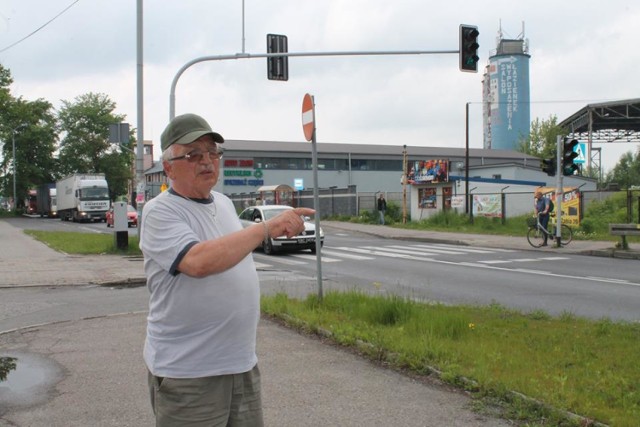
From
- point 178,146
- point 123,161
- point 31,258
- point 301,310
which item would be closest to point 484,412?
point 178,146

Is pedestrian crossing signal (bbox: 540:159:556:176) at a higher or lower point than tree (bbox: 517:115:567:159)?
lower

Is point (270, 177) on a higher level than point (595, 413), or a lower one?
higher

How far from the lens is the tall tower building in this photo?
84.8 m

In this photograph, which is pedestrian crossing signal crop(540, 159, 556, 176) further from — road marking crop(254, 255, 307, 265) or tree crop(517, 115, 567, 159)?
tree crop(517, 115, 567, 159)

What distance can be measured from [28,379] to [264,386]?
2133mm

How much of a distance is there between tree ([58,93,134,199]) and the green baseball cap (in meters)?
80.6

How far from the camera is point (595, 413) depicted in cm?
405

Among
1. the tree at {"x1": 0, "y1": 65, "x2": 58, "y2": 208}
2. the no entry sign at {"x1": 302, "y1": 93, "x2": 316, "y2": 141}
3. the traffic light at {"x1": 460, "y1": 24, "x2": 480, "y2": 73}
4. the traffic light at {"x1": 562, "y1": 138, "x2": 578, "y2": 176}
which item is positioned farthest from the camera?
the tree at {"x1": 0, "y1": 65, "x2": 58, "y2": 208}

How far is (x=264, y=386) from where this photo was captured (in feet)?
16.7

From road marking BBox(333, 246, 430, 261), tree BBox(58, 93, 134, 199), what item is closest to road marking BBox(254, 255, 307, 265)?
road marking BBox(333, 246, 430, 261)

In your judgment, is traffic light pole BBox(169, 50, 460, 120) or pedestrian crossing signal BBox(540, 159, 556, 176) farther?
pedestrian crossing signal BBox(540, 159, 556, 176)

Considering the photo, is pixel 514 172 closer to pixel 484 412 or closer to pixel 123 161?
pixel 484 412

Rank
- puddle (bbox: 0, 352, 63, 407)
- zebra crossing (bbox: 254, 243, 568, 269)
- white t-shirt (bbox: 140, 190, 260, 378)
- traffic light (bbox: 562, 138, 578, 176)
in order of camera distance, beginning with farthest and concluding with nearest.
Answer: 1. traffic light (bbox: 562, 138, 578, 176)
2. zebra crossing (bbox: 254, 243, 568, 269)
3. puddle (bbox: 0, 352, 63, 407)
4. white t-shirt (bbox: 140, 190, 260, 378)

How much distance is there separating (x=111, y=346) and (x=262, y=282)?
627cm
